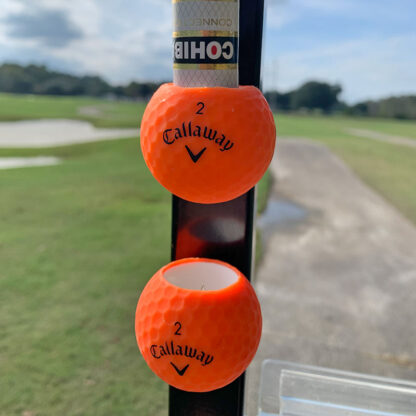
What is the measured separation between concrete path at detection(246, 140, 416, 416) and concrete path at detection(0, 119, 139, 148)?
182 inches

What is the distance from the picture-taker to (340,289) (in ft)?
8.30

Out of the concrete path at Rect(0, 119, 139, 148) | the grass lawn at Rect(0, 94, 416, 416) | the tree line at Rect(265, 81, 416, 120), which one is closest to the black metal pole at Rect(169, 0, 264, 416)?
the grass lawn at Rect(0, 94, 416, 416)

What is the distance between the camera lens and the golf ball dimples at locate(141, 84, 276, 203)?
51cm

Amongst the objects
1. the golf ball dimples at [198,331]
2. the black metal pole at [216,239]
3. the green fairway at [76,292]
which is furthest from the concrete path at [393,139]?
the golf ball dimples at [198,331]

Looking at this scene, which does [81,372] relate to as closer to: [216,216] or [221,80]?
[216,216]

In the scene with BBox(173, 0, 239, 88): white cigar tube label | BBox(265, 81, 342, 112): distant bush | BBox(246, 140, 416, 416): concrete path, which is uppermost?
BBox(265, 81, 342, 112): distant bush

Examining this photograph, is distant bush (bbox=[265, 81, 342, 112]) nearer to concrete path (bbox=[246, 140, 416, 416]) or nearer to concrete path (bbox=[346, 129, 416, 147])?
concrete path (bbox=[346, 129, 416, 147])

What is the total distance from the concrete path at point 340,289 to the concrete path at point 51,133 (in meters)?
4.63

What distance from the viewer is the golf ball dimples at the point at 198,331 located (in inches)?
23.1

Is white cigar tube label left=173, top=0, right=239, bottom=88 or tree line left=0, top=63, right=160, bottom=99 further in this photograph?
tree line left=0, top=63, right=160, bottom=99

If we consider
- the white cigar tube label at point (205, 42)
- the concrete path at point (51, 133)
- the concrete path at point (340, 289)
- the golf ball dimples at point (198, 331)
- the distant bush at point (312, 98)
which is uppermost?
the distant bush at point (312, 98)

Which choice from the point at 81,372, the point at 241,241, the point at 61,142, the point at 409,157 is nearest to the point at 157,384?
the point at 81,372

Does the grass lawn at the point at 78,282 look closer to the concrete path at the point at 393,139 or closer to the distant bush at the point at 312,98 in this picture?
the concrete path at the point at 393,139

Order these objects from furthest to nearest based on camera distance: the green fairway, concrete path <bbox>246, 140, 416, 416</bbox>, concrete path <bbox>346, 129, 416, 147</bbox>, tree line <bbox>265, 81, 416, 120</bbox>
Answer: tree line <bbox>265, 81, 416, 120</bbox> < concrete path <bbox>346, 129, 416, 147</bbox> < concrete path <bbox>246, 140, 416, 416</bbox> < the green fairway
